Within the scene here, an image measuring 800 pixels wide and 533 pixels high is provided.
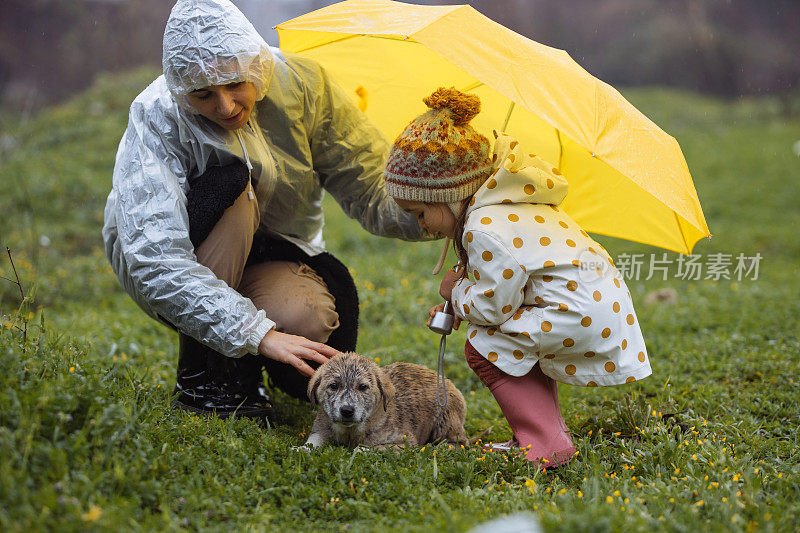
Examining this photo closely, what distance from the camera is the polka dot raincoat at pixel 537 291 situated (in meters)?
3.62

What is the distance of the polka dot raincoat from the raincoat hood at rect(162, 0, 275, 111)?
53.6 inches

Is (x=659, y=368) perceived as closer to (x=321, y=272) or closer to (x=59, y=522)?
(x=321, y=272)

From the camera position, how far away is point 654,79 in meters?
27.0

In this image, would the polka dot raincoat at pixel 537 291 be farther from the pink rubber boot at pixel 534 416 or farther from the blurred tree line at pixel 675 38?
the blurred tree line at pixel 675 38

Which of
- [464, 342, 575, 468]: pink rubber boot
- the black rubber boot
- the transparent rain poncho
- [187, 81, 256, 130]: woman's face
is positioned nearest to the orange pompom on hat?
the transparent rain poncho

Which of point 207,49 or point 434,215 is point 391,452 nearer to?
point 434,215

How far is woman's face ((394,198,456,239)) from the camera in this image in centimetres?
386

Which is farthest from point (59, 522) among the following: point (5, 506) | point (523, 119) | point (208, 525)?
point (523, 119)

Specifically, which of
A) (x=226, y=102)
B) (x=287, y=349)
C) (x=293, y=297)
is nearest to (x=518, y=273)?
(x=287, y=349)

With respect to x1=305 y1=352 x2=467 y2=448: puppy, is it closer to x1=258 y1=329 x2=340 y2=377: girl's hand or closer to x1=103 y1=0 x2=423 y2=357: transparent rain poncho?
x1=258 y1=329 x2=340 y2=377: girl's hand

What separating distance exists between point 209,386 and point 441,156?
6.12ft

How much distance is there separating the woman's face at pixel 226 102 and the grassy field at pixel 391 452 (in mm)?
1351

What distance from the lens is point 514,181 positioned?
3729 millimetres

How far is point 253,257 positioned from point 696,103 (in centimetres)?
2216
